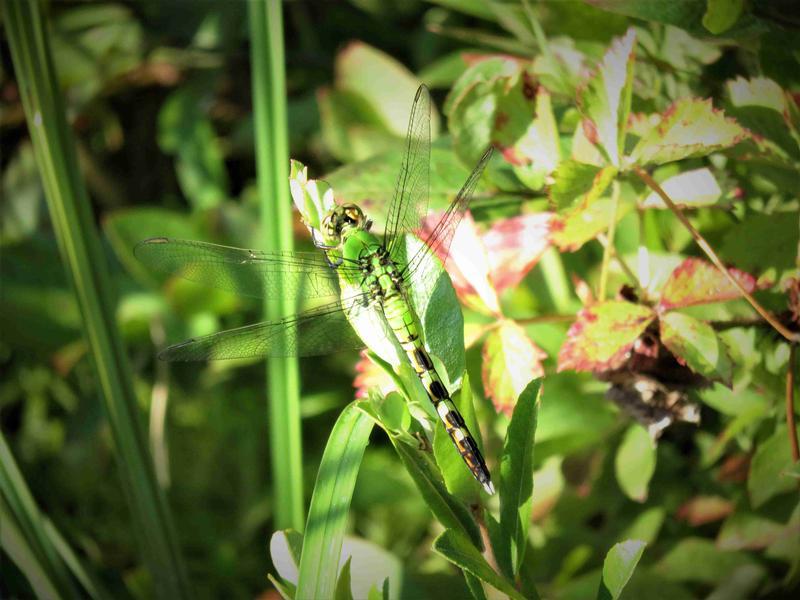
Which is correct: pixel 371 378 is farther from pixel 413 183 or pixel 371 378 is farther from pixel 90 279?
pixel 90 279

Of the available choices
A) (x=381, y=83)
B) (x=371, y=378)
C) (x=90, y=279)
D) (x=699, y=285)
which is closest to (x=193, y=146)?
(x=381, y=83)

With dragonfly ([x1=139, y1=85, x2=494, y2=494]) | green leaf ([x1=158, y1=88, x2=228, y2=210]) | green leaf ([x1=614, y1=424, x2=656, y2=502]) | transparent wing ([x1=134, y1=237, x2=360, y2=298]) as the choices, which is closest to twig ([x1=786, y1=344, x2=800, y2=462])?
green leaf ([x1=614, y1=424, x2=656, y2=502])

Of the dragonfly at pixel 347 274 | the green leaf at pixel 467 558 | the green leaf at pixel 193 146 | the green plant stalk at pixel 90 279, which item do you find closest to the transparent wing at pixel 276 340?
the dragonfly at pixel 347 274

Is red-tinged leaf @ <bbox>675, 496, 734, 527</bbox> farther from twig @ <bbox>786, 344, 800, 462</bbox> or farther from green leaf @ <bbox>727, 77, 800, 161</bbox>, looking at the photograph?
green leaf @ <bbox>727, 77, 800, 161</bbox>

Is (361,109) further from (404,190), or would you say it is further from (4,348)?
(4,348)

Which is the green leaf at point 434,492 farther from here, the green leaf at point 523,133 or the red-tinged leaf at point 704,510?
the red-tinged leaf at point 704,510

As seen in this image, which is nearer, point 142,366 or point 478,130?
point 478,130

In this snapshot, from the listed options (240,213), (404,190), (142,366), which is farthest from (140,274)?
(404,190)
